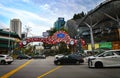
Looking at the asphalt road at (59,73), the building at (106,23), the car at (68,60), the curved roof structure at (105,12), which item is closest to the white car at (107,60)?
the asphalt road at (59,73)

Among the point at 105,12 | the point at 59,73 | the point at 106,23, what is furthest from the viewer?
the point at 106,23

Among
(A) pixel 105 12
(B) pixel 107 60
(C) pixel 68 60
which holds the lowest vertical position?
(C) pixel 68 60

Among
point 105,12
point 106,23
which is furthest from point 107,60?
point 106,23

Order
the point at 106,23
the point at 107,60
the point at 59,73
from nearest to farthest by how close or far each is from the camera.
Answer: the point at 59,73 < the point at 107,60 < the point at 106,23

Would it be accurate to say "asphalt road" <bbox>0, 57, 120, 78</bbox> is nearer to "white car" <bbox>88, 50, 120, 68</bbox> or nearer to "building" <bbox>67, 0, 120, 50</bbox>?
"white car" <bbox>88, 50, 120, 68</bbox>

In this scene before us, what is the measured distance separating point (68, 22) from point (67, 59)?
106453 mm

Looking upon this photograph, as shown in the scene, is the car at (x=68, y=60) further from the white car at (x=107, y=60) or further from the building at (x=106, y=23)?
the building at (x=106, y=23)

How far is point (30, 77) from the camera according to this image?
1609cm

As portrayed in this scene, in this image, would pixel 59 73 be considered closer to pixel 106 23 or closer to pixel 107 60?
pixel 107 60

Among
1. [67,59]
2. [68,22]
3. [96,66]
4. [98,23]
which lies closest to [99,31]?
[98,23]

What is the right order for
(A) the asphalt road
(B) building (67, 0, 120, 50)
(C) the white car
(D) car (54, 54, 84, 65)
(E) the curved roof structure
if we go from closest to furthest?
(A) the asphalt road → (C) the white car → (D) car (54, 54, 84, 65) → (B) building (67, 0, 120, 50) → (E) the curved roof structure

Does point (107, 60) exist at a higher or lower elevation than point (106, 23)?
lower

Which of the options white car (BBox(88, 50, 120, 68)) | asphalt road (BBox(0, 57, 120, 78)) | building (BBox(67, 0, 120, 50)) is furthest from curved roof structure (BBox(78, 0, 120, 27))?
asphalt road (BBox(0, 57, 120, 78))

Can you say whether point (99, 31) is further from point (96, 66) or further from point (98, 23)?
point (96, 66)
